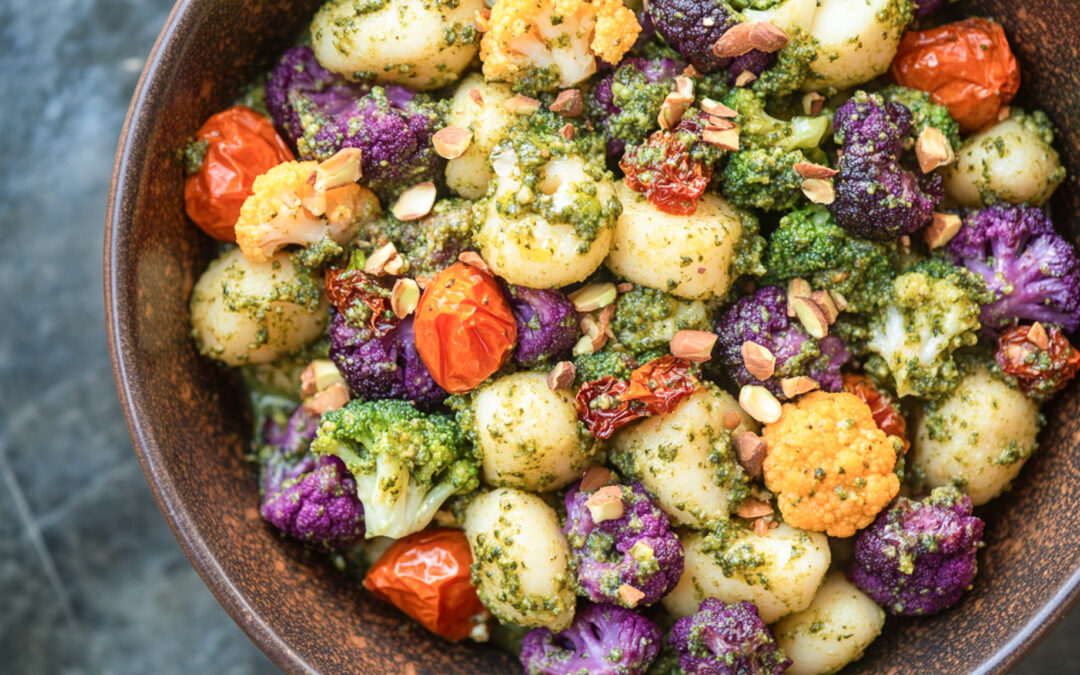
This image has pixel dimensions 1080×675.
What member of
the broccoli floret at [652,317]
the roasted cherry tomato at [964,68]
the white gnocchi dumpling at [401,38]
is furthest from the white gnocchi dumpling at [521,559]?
the roasted cherry tomato at [964,68]

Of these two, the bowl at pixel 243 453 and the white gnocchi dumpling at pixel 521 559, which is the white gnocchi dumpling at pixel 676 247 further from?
the bowl at pixel 243 453

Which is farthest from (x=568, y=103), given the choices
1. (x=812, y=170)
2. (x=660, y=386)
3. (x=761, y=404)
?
(x=761, y=404)

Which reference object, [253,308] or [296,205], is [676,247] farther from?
[253,308]

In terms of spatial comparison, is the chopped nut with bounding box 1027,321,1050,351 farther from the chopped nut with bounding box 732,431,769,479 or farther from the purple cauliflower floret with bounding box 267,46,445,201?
the purple cauliflower floret with bounding box 267,46,445,201

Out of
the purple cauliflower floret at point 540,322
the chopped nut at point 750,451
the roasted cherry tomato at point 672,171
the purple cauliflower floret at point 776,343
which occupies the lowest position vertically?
the chopped nut at point 750,451

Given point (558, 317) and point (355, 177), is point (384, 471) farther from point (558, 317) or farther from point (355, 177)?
point (355, 177)
